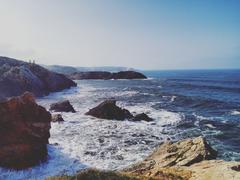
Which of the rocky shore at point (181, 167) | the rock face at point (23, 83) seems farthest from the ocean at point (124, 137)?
the rock face at point (23, 83)

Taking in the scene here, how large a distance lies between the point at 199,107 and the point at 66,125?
2745 centimetres

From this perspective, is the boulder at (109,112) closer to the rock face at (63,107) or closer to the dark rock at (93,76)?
the rock face at (63,107)

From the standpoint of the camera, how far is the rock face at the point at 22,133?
24125 millimetres

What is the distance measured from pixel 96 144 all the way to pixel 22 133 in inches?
286

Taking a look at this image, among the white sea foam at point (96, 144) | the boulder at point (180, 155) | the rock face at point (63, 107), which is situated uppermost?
the boulder at point (180, 155)

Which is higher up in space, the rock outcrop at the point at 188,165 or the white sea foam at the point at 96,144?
the rock outcrop at the point at 188,165

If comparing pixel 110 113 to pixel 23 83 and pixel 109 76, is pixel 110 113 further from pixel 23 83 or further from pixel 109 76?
pixel 109 76

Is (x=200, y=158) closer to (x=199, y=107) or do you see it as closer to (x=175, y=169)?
(x=175, y=169)

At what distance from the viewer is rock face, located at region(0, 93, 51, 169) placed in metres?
24.1

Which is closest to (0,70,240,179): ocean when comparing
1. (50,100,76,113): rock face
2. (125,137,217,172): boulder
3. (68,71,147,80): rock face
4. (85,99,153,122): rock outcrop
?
(85,99,153,122): rock outcrop

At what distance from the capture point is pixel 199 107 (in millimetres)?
55000

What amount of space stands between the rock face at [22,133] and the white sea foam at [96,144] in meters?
1.06

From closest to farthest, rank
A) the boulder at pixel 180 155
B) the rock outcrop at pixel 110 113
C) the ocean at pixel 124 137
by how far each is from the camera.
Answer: the boulder at pixel 180 155, the ocean at pixel 124 137, the rock outcrop at pixel 110 113

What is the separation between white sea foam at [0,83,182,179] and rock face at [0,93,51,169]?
106 cm
